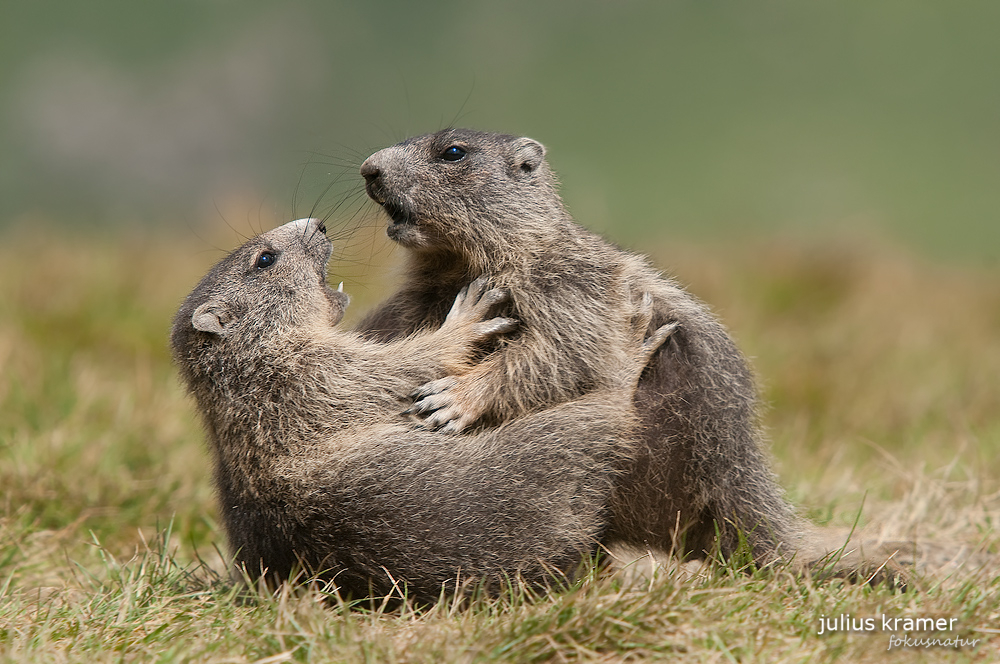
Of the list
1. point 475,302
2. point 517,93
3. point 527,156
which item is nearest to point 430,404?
point 475,302

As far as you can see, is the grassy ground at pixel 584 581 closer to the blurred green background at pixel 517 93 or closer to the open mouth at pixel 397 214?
the open mouth at pixel 397 214

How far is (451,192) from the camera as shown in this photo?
15.8ft

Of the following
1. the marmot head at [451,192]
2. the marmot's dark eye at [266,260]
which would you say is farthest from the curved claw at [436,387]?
the marmot's dark eye at [266,260]

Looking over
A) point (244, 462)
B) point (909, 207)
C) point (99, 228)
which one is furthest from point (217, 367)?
point (909, 207)

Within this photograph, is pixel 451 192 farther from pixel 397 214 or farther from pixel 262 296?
pixel 262 296

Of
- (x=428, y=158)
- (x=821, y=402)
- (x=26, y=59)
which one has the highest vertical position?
(x=26, y=59)

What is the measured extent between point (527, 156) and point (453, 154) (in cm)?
43

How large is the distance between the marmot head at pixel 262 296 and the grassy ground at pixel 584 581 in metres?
0.69

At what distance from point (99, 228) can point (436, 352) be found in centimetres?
950

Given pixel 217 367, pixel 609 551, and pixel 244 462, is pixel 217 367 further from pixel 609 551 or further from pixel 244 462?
pixel 609 551

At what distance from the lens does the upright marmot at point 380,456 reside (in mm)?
3873

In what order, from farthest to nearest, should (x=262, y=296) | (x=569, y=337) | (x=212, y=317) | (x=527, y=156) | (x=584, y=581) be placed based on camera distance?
(x=527, y=156)
(x=262, y=296)
(x=212, y=317)
(x=569, y=337)
(x=584, y=581)

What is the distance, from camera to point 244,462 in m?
4.11

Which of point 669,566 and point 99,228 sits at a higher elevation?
point 99,228
